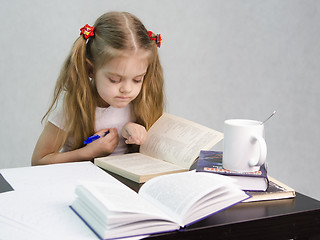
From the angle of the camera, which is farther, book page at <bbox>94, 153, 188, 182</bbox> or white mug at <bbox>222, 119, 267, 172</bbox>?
book page at <bbox>94, 153, 188, 182</bbox>

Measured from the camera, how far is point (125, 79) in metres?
1.24

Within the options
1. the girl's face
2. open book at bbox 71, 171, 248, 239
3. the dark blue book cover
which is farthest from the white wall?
open book at bbox 71, 171, 248, 239

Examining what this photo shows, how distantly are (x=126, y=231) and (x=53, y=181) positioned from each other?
1.11 ft

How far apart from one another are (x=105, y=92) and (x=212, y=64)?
49.0 inches

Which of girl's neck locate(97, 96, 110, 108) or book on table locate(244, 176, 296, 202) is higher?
girl's neck locate(97, 96, 110, 108)

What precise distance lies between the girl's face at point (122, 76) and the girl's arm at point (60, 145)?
128mm

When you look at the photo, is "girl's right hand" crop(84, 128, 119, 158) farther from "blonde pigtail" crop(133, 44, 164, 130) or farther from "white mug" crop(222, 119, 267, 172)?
"white mug" crop(222, 119, 267, 172)

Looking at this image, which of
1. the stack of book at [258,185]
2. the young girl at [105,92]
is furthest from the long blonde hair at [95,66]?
the stack of book at [258,185]

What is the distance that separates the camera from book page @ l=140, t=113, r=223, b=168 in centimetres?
112

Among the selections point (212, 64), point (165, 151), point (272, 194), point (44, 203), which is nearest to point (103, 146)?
point (165, 151)

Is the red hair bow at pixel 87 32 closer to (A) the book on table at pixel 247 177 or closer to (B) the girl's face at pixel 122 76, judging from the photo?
(B) the girl's face at pixel 122 76

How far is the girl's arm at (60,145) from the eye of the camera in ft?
4.20

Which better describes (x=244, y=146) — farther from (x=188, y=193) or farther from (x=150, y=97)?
(x=150, y=97)

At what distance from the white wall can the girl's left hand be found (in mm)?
841
